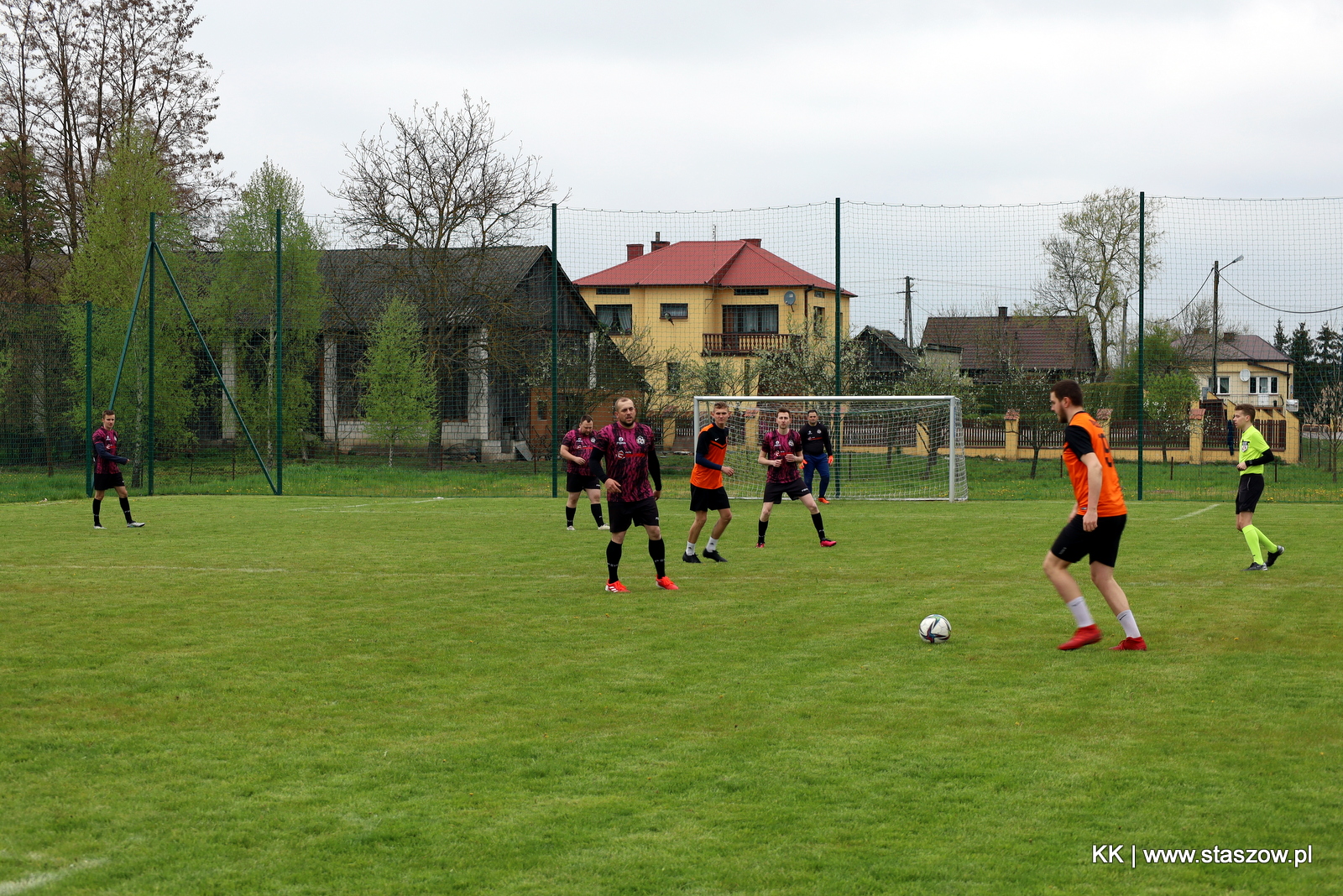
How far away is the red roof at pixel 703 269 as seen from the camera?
150 feet

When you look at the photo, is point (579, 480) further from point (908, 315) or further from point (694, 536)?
point (908, 315)

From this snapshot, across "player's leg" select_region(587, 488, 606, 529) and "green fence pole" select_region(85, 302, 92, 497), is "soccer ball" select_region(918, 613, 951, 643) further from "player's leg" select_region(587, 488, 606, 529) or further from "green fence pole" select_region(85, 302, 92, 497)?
"green fence pole" select_region(85, 302, 92, 497)

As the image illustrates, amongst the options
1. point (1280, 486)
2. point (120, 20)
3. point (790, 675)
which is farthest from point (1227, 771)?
point (120, 20)

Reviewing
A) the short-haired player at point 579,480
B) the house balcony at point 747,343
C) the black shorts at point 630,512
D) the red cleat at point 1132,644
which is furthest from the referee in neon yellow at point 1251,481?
Result: the house balcony at point 747,343

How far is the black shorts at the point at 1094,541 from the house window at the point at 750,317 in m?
34.5

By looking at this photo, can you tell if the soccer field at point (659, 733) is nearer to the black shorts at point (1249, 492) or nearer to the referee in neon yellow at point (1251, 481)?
the referee in neon yellow at point (1251, 481)

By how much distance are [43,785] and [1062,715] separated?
16.3ft

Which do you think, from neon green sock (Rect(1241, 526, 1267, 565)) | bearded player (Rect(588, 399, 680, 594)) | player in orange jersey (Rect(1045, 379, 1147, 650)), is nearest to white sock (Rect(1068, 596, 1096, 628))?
player in orange jersey (Rect(1045, 379, 1147, 650))

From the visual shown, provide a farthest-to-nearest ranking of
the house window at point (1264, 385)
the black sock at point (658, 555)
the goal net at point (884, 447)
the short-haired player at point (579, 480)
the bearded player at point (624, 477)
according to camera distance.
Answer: the house window at point (1264, 385), the goal net at point (884, 447), the short-haired player at point (579, 480), the black sock at point (658, 555), the bearded player at point (624, 477)

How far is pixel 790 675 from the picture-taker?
24.7 feet

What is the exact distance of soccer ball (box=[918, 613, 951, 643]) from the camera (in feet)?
27.8

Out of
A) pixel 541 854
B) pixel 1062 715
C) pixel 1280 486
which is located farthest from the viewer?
pixel 1280 486

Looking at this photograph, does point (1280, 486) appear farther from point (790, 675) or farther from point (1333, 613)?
point (790, 675)

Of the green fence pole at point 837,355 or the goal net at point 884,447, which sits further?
the goal net at point 884,447
